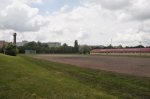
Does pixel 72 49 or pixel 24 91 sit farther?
pixel 72 49

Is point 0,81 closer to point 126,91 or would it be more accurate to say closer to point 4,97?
point 4,97

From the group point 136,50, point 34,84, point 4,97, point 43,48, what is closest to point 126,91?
point 34,84

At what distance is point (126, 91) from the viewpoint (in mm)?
12977

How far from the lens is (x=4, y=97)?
9.69m

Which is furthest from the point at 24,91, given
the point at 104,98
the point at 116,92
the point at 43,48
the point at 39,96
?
the point at 43,48

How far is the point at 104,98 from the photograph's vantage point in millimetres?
10594

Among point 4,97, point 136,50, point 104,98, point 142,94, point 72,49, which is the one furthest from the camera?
point 72,49

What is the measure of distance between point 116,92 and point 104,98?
2.26m

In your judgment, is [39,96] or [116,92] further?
[116,92]

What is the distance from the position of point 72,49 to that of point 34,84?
160 m

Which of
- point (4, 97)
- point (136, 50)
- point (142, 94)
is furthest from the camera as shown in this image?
point (136, 50)

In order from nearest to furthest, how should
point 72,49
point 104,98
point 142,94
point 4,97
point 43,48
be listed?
1. point 4,97
2. point 104,98
3. point 142,94
4. point 43,48
5. point 72,49

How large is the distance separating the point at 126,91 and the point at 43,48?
148684mm

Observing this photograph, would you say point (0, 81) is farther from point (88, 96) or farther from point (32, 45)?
point (32, 45)
